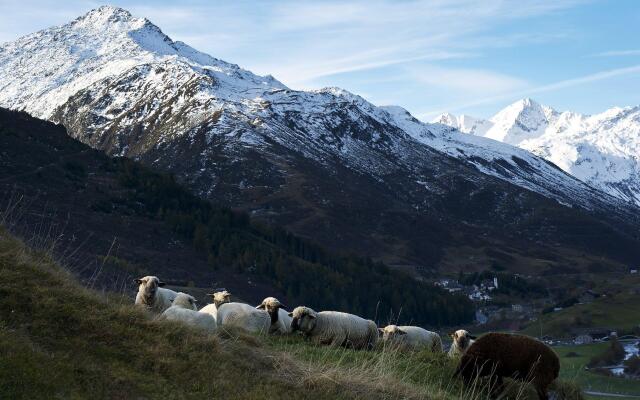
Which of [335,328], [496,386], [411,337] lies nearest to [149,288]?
[335,328]

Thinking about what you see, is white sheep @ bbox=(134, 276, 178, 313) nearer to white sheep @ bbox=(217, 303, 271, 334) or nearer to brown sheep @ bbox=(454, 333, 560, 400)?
white sheep @ bbox=(217, 303, 271, 334)

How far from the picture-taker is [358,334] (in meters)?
19.5

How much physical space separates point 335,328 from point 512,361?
16.8 feet

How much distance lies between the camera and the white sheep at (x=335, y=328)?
1895cm

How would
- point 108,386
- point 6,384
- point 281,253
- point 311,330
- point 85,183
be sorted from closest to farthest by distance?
point 6,384
point 108,386
point 311,330
point 85,183
point 281,253

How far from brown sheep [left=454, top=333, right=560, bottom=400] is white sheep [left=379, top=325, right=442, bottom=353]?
→ 4.15 m

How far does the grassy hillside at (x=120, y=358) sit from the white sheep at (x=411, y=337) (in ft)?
22.1

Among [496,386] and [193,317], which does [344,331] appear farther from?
[193,317]

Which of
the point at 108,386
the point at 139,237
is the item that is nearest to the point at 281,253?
the point at 139,237

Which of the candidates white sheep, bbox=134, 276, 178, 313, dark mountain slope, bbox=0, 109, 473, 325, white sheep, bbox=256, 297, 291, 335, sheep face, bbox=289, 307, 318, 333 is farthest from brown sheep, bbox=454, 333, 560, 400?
dark mountain slope, bbox=0, 109, 473, 325

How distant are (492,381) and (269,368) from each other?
6155 mm

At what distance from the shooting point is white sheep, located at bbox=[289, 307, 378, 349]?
1895cm

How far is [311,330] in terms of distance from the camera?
19109 millimetres

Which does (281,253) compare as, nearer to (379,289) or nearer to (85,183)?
(379,289)
